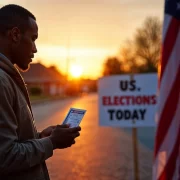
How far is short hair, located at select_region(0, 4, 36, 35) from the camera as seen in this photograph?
2.12 meters

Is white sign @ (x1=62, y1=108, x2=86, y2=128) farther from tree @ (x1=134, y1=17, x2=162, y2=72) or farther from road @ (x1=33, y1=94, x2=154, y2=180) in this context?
tree @ (x1=134, y1=17, x2=162, y2=72)

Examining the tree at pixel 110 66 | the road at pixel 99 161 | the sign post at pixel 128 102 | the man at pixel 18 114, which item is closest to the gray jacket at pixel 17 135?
the man at pixel 18 114

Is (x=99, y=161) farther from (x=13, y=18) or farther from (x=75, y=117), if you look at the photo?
(x=13, y=18)

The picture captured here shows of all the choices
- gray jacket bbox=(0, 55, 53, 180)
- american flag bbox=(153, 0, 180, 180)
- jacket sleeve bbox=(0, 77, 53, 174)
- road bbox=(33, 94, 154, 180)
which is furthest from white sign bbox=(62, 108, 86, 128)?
road bbox=(33, 94, 154, 180)

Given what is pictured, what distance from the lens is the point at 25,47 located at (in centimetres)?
218

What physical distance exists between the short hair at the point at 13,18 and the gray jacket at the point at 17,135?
164mm

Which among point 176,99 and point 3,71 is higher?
point 3,71

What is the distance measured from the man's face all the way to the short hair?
0.03 m

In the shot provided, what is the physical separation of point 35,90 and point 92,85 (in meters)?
67.7

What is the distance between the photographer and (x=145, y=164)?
823cm

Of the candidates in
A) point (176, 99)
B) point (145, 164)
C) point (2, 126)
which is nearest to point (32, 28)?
point (2, 126)

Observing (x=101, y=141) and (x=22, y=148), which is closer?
(x=22, y=148)

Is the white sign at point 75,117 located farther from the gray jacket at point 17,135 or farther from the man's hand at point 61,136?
the gray jacket at point 17,135

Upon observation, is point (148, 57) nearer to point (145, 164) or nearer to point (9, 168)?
point (145, 164)
